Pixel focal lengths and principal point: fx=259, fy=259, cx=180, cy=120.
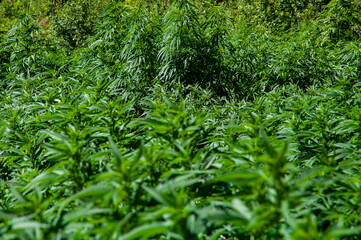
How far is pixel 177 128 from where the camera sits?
131cm

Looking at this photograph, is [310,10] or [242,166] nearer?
[242,166]

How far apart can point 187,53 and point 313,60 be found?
2.25m

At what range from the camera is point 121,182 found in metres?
0.96

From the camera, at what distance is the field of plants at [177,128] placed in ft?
2.95

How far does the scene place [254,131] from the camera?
54.0 inches

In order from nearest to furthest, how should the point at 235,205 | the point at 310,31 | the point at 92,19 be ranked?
the point at 235,205 < the point at 310,31 < the point at 92,19

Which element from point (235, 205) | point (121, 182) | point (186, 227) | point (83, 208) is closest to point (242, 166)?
point (235, 205)

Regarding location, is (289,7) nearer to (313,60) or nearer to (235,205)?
(313,60)

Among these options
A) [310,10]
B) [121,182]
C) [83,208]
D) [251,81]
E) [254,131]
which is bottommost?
[83,208]

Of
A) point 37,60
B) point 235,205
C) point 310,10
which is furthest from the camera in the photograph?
point 310,10

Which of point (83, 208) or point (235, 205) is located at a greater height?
point (235, 205)

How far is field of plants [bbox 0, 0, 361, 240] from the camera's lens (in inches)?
35.4

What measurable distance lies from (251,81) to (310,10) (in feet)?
21.7

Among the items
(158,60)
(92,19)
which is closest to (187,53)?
(158,60)
